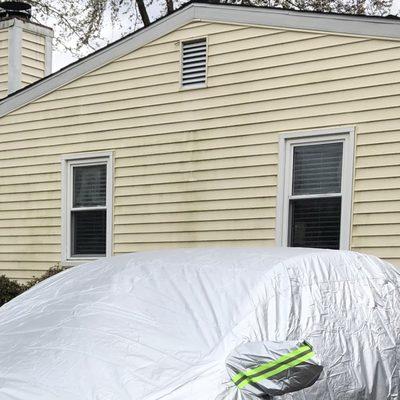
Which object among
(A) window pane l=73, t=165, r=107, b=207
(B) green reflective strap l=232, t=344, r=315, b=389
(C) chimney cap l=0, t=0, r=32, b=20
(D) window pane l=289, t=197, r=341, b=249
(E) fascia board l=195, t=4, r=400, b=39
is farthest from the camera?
(C) chimney cap l=0, t=0, r=32, b=20

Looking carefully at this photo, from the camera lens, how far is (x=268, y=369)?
8.74 feet

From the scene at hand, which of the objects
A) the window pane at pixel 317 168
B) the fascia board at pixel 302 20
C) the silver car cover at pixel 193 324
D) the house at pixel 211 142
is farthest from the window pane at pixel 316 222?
the silver car cover at pixel 193 324

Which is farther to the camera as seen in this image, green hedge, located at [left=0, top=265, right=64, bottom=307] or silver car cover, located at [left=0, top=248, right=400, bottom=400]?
green hedge, located at [left=0, top=265, right=64, bottom=307]

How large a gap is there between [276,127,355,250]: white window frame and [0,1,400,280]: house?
Result: 0.01 metres

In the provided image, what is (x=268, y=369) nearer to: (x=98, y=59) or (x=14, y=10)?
(x=98, y=59)

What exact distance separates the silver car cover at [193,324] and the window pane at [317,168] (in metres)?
3.07

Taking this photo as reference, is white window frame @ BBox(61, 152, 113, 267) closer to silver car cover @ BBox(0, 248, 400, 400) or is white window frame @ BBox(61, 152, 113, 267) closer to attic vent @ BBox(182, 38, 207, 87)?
attic vent @ BBox(182, 38, 207, 87)

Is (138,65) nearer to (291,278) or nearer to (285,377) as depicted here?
(291,278)

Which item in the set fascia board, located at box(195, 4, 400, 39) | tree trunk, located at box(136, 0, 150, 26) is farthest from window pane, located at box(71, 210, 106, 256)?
tree trunk, located at box(136, 0, 150, 26)

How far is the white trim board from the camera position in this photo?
691cm

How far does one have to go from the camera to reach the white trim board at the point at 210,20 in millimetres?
6906

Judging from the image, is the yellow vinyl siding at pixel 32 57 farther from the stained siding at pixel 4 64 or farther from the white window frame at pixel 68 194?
the white window frame at pixel 68 194

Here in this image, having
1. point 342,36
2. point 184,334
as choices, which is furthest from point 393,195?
point 184,334

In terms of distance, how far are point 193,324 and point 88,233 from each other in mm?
6175
